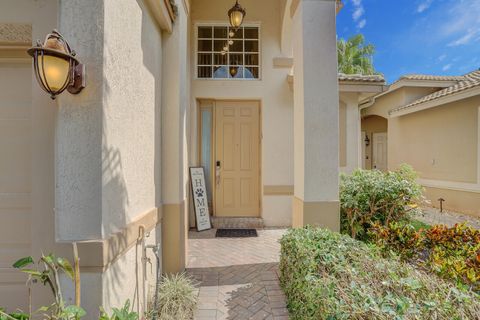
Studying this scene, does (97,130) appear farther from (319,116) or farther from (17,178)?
(319,116)

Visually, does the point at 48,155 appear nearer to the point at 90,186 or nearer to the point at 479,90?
the point at 90,186

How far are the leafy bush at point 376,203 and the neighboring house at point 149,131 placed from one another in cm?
77

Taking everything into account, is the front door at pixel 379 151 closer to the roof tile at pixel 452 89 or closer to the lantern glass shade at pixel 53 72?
the roof tile at pixel 452 89

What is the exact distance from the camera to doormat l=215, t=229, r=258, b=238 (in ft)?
16.9

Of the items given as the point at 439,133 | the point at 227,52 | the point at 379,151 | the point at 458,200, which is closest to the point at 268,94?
Result: the point at 227,52

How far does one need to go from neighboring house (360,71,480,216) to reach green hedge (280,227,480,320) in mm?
6928

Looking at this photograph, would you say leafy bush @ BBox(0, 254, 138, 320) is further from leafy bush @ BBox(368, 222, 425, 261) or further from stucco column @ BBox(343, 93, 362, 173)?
stucco column @ BBox(343, 93, 362, 173)

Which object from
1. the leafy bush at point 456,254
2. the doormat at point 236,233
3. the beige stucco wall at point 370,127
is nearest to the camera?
the leafy bush at point 456,254

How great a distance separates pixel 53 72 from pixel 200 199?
4.25 meters

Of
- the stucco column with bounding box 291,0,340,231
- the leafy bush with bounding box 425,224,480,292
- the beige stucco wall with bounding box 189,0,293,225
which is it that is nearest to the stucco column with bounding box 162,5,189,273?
the stucco column with bounding box 291,0,340,231

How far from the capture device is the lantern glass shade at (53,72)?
61.3 inches

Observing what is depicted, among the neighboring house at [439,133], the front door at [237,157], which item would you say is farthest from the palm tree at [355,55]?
the front door at [237,157]

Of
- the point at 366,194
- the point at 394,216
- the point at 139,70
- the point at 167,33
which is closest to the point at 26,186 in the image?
the point at 139,70

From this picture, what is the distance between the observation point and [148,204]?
Answer: 2.79 metres
